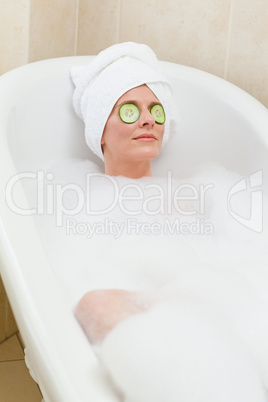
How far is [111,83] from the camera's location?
4.45 ft

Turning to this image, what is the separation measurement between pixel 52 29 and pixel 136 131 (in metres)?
0.49

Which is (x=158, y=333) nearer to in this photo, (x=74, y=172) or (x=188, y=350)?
(x=188, y=350)

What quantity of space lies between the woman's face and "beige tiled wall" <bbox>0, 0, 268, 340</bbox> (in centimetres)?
36

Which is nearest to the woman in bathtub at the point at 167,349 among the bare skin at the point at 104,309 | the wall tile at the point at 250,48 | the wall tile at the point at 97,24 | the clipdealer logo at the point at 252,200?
the bare skin at the point at 104,309

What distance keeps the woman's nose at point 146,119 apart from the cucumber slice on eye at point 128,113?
1 cm

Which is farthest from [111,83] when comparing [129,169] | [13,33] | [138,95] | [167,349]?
[167,349]

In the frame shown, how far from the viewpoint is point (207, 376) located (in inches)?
31.7

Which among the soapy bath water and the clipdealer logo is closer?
the soapy bath water

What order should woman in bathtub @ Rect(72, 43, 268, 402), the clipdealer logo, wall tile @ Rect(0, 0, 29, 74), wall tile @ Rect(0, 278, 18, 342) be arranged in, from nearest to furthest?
woman in bathtub @ Rect(72, 43, 268, 402) < the clipdealer logo < wall tile @ Rect(0, 0, 29, 74) < wall tile @ Rect(0, 278, 18, 342)

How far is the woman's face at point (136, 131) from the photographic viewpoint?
134 centimetres

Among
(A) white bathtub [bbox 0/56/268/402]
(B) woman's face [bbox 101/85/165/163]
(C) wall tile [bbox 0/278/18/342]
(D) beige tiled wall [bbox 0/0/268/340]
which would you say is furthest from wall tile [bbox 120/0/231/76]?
(C) wall tile [bbox 0/278/18/342]

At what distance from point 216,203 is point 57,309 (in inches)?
25.2

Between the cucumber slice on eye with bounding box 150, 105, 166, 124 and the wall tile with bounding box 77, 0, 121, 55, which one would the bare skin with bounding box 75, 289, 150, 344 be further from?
the wall tile with bounding box 77, 0, 121, 55

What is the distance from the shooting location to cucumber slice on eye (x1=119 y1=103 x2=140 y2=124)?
4.41 ft
